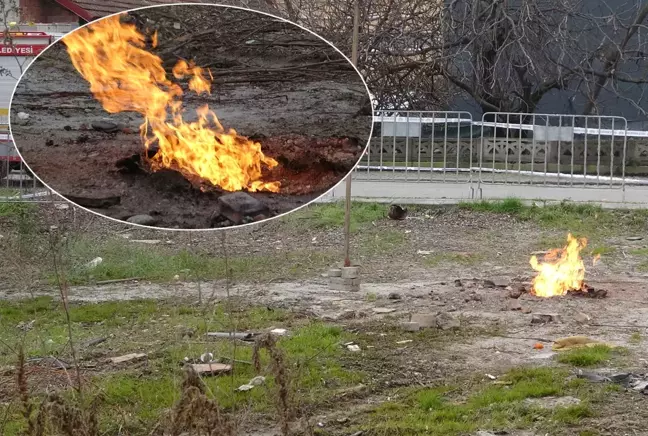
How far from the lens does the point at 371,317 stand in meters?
8.62

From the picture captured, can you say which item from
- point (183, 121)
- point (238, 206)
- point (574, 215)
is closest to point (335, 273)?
point (574, 215)

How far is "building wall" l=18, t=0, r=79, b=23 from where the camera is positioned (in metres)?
21.8

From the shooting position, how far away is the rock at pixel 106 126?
438 cm

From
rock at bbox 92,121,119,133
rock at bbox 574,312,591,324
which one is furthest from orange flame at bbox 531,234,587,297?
rock at bbox 92,121,119,133

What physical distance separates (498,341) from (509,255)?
4.31 m

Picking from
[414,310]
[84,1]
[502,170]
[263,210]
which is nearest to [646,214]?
[502,170]

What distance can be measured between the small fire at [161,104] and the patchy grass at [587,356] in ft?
10.6

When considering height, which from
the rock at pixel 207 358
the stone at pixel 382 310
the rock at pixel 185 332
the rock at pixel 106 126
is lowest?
the stone at pixel 382 310

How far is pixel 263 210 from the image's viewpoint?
4.66 m

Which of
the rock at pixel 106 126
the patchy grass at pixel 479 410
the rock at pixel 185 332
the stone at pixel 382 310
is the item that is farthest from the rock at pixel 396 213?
the rock at pixel 106 126

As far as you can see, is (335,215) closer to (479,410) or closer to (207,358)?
(207,358)

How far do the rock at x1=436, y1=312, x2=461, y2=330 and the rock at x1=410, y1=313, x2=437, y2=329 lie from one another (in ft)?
0.16

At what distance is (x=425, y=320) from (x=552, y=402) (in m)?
2.15

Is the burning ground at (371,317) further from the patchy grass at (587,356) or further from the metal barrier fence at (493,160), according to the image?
the metal barrier fence at (493,160)
